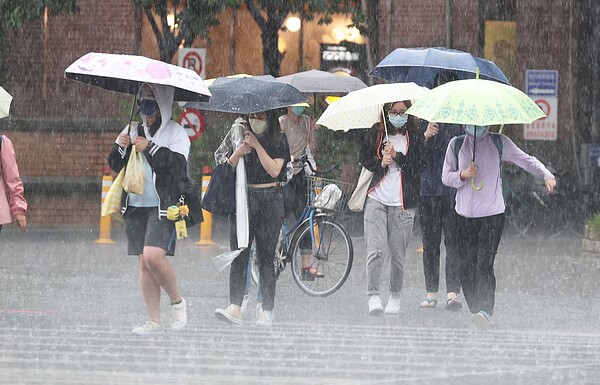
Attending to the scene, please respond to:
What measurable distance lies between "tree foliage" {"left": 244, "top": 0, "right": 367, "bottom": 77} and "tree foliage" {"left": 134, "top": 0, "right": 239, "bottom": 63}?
0.93 meters

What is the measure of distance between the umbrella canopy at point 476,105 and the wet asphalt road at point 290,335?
159 cm

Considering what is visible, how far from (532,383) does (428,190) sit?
4255mm

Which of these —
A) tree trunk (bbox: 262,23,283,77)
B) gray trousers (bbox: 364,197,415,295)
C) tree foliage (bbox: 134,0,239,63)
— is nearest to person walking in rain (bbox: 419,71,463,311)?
gray trousers (bbox: 364,197,415,295)

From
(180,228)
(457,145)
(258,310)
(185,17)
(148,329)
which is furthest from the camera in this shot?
(185,17)

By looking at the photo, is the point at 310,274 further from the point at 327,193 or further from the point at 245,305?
the point at 245,305

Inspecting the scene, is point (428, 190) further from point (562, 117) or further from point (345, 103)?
point (562, 117)

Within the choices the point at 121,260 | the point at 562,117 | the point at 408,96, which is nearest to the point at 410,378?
the point at 408,96

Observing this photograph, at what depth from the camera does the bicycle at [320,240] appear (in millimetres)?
12672

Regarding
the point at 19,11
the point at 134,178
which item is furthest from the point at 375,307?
the point at 19,11

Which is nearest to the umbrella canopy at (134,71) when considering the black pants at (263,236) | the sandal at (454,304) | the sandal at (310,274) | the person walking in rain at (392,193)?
the black pants at (263,236)

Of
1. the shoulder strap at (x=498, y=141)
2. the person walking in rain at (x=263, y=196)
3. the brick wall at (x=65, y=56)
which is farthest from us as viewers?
the brick wall at (x=65, y=56)

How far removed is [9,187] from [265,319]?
2259mm

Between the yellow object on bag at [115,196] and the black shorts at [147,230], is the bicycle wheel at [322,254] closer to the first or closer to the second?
the black shorts at [147,230]

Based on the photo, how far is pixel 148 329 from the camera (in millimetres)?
9812
